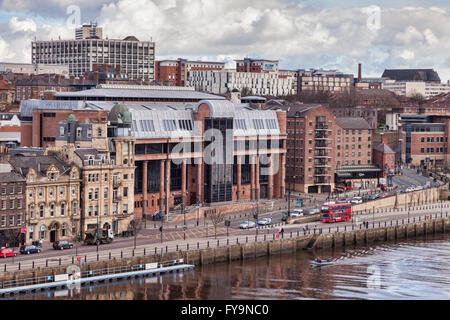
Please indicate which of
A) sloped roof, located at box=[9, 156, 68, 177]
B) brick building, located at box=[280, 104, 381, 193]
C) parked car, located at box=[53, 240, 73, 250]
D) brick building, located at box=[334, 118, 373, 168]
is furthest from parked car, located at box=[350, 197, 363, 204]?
parked car, located at box=[53, 240, 73, 250]

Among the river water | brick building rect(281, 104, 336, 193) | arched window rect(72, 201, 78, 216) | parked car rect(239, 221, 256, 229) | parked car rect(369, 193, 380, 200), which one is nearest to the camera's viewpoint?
the river water

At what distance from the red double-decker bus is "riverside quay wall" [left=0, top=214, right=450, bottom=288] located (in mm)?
5611

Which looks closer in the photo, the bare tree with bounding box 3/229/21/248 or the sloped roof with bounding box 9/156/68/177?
the bare tree with bounding box 3/229/21/248

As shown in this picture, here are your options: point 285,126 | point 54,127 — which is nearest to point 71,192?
point 54,127

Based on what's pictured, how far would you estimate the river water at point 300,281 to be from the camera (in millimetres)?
97062

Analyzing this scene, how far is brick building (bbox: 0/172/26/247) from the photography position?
112 m

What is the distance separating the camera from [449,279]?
4250 inches

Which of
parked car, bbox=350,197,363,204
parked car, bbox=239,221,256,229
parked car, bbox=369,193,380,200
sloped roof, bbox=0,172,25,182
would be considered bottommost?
parked car, bbox=239,221,256,229

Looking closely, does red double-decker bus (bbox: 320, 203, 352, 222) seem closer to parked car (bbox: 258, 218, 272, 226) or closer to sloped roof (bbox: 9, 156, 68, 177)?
parked car (bbox: 258, 218, 272, 226)

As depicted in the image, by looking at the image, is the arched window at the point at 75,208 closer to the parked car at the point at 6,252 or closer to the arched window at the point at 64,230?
the arched window at the point at 64,230

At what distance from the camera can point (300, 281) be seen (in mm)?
105875
